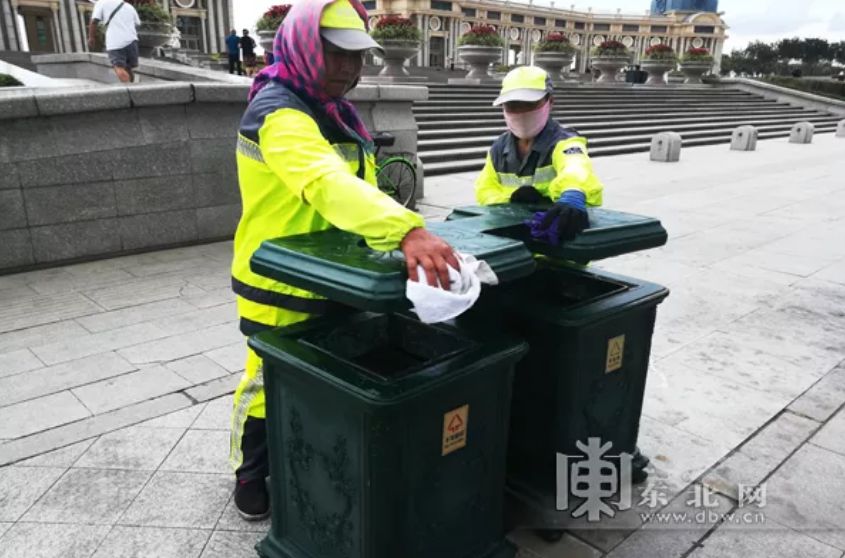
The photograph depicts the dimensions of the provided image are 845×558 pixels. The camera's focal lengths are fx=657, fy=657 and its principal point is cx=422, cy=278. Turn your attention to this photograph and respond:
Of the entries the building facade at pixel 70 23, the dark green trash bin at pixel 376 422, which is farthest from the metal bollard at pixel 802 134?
the building facade at pixel 70 23

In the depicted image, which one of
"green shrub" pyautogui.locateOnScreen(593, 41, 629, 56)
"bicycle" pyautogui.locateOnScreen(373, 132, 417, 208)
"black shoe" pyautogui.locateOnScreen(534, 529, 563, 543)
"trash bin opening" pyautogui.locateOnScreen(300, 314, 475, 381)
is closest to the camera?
"trash bin opening" pyautogui.locateOnScreen(300, 314, 475, 381)

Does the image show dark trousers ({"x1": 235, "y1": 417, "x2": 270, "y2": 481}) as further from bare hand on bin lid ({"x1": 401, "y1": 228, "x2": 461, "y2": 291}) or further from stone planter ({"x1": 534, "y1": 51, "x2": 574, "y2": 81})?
stone planter ({"x1": 534, "y1": 51, "x2": 574, "y2": 81})

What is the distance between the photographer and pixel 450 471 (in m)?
2.04

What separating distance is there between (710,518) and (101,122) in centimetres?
562

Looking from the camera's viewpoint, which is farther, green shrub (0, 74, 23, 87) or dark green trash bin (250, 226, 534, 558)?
green shrub (0, 74, 23, 87)

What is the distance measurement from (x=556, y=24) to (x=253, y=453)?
89315mm

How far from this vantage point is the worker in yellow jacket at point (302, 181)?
70.1 inches

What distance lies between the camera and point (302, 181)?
1900 mm

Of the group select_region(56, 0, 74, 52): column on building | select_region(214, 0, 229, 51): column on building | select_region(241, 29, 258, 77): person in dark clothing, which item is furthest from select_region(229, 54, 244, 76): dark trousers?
select_region(214, 0, 229, 51): column on building

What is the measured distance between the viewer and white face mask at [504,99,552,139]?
3.01 m

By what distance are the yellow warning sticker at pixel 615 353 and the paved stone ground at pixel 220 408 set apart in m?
0.64

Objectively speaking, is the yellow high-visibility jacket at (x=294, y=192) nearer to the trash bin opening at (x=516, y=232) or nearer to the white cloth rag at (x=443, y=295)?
the white cloth rag at (x=443, y=295)

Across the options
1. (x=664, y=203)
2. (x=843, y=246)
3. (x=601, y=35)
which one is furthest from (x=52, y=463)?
(x=601, y=35)

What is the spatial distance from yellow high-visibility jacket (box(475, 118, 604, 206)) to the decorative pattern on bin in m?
1.40
